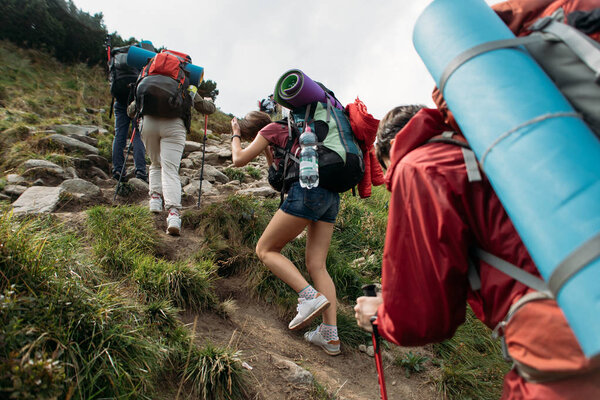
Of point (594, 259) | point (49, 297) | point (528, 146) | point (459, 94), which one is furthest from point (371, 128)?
point (49, 297)

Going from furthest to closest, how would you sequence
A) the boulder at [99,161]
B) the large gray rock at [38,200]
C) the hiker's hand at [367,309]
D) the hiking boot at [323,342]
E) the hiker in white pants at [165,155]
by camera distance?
1. the boulder at [99,161]
2. the hiker in white pants at [165,155]
3. the large gray rock at [38,200]
4. the hiking boot at [323,342]
5. the hiker's hand at [367,309]

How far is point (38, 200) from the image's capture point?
4.97m

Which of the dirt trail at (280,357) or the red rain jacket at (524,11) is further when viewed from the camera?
the dirt trail at (280,357)

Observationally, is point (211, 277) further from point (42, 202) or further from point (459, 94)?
point (459, 94)

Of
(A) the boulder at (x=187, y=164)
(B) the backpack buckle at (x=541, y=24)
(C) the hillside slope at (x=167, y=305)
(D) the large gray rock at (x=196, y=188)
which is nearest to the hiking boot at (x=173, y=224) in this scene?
(C) the hillside slope at (x=167, y=305)

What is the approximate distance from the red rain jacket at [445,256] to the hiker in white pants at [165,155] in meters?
4.03

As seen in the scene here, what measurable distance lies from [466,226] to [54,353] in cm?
201

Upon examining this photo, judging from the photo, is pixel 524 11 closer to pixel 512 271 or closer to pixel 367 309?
pixel 512 271

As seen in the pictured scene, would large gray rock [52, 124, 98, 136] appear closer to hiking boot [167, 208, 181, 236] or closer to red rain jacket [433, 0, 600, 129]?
hiking boot [167, 208, 181, 236]

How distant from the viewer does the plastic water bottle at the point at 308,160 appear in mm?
3111

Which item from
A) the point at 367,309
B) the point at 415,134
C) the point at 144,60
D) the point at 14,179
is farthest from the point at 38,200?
the point at 415,134

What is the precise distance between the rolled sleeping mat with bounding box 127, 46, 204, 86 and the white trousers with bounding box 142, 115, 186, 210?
870mm

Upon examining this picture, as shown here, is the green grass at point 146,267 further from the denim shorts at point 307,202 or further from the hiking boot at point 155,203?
the denim shorts at point 307,202

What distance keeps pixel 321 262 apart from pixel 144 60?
4.43 metres
